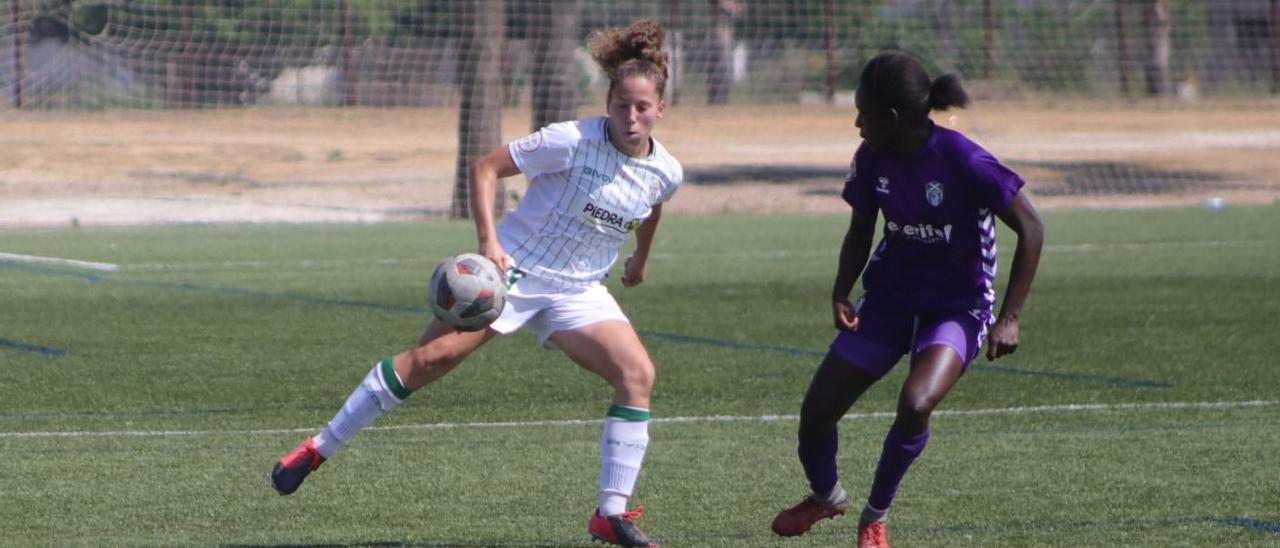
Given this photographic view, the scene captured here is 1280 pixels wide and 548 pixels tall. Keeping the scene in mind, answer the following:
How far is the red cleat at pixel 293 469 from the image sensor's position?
5969 millimetres

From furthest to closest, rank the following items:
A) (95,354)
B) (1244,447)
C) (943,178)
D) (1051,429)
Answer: (95,354)
(1051,429)
(1244,447)
(943,178)

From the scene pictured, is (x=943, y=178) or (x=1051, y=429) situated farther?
(x=1051, y=429)

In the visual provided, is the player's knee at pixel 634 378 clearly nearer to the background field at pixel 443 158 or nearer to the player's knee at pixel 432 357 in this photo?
the player's knee at pixel 432 357

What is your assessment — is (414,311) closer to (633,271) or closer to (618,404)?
(633,271)

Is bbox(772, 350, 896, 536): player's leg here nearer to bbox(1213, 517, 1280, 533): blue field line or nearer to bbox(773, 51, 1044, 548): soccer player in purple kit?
bbox(773, 51, 1044, 548): soccer player in purple kit

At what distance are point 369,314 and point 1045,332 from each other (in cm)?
472

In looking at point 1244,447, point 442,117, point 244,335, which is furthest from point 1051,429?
point 442,117

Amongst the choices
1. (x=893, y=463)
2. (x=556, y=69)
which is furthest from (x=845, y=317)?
(x=556, y=69)

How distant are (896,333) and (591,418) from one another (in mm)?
3186

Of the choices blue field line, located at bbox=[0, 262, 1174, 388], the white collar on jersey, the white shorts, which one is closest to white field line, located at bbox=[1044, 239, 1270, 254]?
blue field line, located at bbox=[0, 262, 1174, 388]

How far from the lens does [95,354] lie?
10898 mm

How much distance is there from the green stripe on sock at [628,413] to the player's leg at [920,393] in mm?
811

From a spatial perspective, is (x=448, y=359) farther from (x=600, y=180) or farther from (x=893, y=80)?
(x=893, y=80)

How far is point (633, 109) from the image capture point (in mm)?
5945
